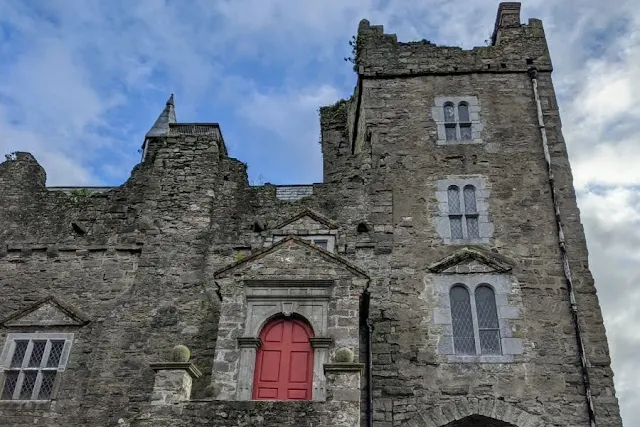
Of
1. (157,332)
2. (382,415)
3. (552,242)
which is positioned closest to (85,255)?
(157,332)

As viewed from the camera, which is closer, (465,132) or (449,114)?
(465,132)

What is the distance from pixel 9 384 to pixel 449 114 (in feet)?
43.1

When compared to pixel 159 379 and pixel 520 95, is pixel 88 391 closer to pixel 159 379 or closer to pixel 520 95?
pixel 159 379

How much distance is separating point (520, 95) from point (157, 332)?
38.7 ft

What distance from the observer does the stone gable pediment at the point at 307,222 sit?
1778 centimetres

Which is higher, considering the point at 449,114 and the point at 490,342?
the point at 449,114

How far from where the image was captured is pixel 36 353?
16.3 metres

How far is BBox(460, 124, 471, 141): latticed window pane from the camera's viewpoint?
62.1ft

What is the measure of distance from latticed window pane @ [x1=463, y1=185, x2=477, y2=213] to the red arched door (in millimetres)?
5846

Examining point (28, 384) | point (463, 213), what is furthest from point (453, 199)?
point (28, 384)

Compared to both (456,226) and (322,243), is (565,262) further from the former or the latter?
(322,243)

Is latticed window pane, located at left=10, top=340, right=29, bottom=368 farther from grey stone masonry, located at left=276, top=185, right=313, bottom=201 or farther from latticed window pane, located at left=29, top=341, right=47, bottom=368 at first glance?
grey stone masonry, located at left=276, top=185, right=313, bottom=201

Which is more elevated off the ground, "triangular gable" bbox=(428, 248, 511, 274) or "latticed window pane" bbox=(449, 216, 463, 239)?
"latticed window pane" bbox=(449, 216, 463, 239)

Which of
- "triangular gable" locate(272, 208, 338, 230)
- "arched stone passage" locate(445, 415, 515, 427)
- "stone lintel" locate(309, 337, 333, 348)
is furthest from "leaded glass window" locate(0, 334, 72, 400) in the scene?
"arched stone passage" locate(445, 415, 515, 427)
